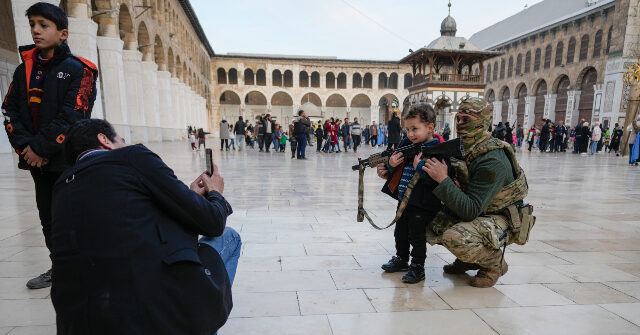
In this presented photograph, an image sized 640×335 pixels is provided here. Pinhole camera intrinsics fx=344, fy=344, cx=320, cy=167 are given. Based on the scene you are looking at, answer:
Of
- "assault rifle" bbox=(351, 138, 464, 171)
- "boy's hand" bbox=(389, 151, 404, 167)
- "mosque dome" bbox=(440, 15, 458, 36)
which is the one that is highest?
"mosque dome" bbox=(440, 15, 458, 36)

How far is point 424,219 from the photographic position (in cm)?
266

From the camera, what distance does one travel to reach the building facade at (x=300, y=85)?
43.4 metres

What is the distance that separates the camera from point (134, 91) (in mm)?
16344

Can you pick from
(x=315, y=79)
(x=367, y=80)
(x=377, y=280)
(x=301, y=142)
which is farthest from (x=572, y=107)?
(x=377, y=280)

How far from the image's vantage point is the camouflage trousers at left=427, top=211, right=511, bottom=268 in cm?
245

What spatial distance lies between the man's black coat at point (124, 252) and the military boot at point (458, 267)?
2251 mm

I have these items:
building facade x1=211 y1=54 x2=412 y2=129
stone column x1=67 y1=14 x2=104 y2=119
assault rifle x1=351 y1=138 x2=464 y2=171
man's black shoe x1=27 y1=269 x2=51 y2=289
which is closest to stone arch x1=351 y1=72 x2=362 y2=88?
building facade x1=211 y1=54 x2=412 y2=129

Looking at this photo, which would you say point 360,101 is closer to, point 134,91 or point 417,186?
point 134,91

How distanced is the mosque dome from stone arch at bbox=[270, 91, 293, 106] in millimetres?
22239

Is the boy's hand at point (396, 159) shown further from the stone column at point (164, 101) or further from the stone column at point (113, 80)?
the stone column at point (164, 101)

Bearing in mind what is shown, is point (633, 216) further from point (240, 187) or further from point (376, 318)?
point (240, 187)

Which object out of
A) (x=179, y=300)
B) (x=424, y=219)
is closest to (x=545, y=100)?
(x=424, y=219)

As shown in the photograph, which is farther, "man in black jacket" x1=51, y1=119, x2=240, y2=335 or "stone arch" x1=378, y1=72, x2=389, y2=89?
"stone arch" x1=378, y1=72, x2=389, y2=89

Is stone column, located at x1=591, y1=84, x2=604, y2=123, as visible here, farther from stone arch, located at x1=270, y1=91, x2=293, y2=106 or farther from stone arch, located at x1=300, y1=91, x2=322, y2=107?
stone arch, located at x1=270, y1=91, x2=293, y2=106
